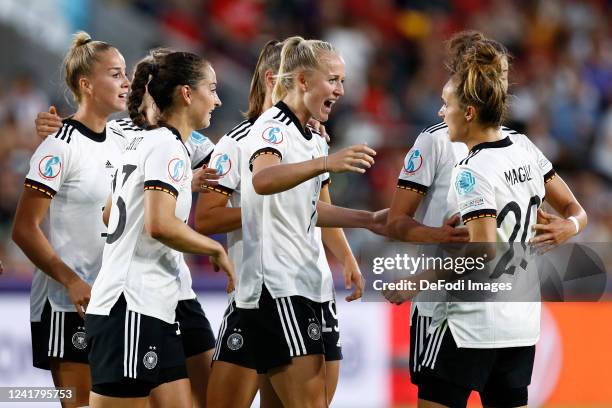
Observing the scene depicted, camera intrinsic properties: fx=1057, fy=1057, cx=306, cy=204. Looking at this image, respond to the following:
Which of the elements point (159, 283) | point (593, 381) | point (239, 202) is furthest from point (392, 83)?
point (159, 283)

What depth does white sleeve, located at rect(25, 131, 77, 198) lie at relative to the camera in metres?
5.38

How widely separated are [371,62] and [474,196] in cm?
905

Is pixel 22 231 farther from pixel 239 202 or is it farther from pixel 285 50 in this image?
pixel 285 50

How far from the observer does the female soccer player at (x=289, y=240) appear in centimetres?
476

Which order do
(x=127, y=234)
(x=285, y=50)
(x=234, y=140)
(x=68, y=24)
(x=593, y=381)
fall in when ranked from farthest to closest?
(x=68, y=24)
(x=593, y=381)
(x=234, y=140)
(x=285, y=50)
(x=127, y=234)

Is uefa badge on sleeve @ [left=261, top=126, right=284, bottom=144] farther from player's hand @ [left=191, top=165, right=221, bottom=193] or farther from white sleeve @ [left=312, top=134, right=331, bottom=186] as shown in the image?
player's hand @ [left=191, top=165, right=221, bottom=193]

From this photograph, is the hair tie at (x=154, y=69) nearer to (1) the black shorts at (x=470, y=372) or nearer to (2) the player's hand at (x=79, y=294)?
(2) the player's hand at (x=79, y=294)

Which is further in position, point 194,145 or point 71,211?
point 194,145

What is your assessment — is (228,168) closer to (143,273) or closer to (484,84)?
(143,273)

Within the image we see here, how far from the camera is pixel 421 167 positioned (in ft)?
16.7

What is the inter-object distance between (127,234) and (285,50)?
46.9 inches

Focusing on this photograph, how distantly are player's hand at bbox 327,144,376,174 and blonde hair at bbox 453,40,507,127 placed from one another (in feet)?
1.77

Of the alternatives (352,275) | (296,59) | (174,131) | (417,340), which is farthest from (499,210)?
(174,131)

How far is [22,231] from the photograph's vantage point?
5.36 meters
